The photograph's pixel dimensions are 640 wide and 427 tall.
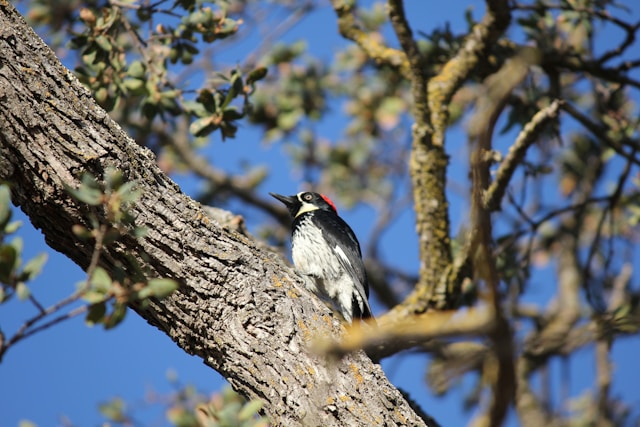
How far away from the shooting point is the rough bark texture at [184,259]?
8.64 feet

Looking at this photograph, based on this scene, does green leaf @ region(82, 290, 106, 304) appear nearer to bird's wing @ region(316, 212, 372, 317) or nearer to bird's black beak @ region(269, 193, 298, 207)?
bird's wing @ region(316, 212, 372, 317)

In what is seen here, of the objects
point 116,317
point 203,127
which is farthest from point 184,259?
point 203,127

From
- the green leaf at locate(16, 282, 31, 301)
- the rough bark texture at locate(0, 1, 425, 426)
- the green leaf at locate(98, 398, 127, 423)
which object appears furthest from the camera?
the green leaf at locate(98, 398, 127, 423)

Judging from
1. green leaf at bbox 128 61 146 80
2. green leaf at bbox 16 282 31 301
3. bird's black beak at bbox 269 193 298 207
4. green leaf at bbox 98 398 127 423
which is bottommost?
green leaf at bbox 16 282 31 301

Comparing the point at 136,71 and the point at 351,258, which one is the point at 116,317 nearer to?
the point at 136,71

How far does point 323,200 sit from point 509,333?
505 centimetres

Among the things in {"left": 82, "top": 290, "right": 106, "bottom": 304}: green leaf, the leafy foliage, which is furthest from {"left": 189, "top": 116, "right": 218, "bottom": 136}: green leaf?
{"left": 82, "top": 290, "right": 106, "bottom": 304}: green leaf

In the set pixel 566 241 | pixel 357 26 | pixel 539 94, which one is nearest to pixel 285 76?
pixel 357 26

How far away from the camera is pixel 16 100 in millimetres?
2598

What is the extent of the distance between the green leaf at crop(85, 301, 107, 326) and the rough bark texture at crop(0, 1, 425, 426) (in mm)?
724

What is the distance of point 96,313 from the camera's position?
1.96m

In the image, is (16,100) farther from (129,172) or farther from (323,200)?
(323,200)

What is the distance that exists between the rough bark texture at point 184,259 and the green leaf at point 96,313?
2.37 feet

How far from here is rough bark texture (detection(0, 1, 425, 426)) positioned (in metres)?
2.63
